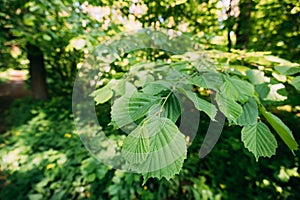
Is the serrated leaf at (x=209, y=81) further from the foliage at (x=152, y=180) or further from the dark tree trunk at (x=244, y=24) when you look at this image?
the foliage at (x=152, y=180)

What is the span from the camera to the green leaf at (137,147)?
529mm

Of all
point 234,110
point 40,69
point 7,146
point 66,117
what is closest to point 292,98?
A: point 234,110

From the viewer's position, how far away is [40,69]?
494cm

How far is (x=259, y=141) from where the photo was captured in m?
0.69

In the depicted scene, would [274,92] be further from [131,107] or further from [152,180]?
[152,180]

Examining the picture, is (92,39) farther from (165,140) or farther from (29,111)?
(29,111)

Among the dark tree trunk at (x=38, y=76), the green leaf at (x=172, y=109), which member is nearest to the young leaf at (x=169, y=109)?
the green leaf at (x=172, y=109)

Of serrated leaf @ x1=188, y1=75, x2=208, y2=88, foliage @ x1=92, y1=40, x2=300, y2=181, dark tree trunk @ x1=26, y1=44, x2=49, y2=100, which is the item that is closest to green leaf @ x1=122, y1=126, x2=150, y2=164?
foliage @ x1=92, y1=40, x2=300, y2=181

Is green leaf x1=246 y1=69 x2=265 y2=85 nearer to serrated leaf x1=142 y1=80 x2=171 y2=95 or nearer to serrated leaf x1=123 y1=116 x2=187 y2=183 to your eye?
serrated leaf x1=142 y1=80 x2=171 y2=95

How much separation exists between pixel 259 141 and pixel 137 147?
418 mm

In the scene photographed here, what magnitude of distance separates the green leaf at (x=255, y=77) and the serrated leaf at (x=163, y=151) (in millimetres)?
637

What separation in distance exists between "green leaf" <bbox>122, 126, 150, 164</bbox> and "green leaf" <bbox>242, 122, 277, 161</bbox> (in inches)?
13.8

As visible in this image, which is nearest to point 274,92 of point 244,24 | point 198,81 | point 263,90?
point 263,90

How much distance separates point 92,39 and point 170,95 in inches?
52.1
